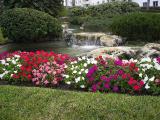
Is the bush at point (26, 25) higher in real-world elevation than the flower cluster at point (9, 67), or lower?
higher

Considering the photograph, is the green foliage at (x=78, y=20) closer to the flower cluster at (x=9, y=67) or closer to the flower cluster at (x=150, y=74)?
the flower cluster at (x=9, y=67)

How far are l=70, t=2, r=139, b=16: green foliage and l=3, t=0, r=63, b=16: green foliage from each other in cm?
1666

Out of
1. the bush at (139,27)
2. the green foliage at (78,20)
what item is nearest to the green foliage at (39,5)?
A: the bush at (139,27)

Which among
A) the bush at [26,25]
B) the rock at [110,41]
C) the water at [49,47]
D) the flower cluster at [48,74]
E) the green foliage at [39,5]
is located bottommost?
the water at [49,47]

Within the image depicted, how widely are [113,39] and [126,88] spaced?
926cm

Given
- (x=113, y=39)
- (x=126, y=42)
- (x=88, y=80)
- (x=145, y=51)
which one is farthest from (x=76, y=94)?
(x=126, y=42)

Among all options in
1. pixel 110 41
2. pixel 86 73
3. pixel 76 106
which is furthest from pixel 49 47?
pixel 76 106

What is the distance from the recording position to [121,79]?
6227mm

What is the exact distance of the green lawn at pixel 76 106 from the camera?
17.1 ft

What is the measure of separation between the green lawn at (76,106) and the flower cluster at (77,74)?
0.47 metres

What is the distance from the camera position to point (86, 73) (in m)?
6.63

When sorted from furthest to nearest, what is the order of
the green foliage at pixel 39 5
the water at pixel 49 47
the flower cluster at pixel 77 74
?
the green foliage at pixel 39 5, the water at pixel 49 47, the flower cluster at pixel 77 74

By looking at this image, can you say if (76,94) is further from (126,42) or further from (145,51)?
(126,42)

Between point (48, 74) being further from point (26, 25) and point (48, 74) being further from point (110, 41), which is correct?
point (110, 41)
